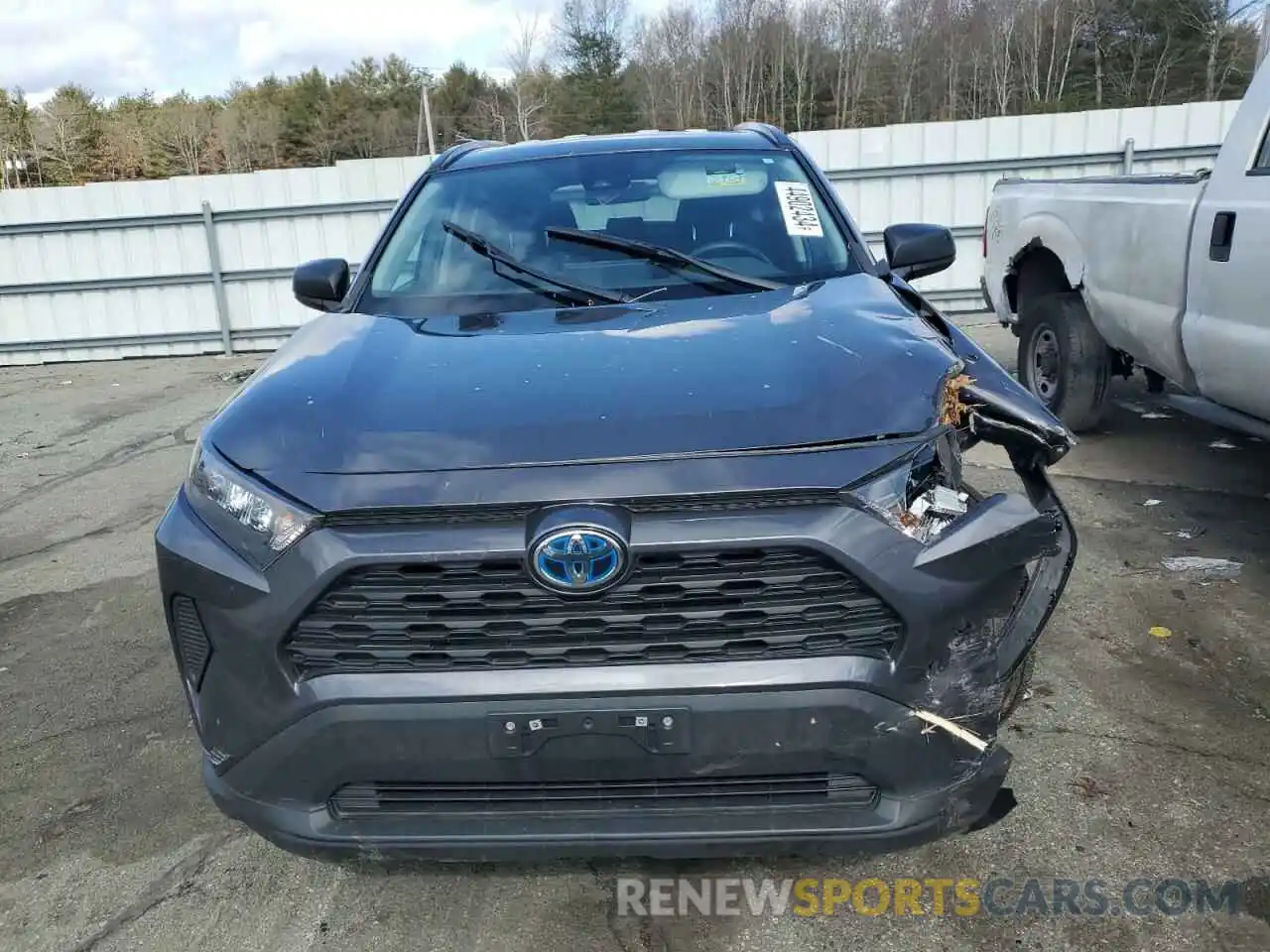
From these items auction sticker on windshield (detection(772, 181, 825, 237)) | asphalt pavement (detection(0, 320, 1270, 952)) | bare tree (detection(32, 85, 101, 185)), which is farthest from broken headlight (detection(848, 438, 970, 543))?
bare tree (detection(32, 85, 101, 185))

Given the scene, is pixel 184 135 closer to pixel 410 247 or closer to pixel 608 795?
pixel 410 247

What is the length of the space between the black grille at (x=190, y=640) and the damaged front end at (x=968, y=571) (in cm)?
129

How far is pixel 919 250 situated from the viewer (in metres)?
3.34

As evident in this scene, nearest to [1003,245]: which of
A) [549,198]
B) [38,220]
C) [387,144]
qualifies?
[549,198]

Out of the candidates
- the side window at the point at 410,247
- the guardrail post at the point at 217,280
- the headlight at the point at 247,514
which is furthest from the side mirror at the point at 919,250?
the guardrail post at the point at 217,280

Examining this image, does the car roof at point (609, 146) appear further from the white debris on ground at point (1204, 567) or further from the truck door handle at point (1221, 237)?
the white debris on ground at point (1204, 567)

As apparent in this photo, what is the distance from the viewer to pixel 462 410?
196cm

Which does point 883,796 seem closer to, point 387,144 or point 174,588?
point 174,588

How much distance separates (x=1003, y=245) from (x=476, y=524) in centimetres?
563

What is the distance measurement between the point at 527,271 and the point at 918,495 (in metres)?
1.55

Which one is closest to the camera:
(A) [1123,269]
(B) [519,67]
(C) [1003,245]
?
(A) [1123,269]

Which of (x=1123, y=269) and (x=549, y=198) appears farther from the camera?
(x=1123, y=269)

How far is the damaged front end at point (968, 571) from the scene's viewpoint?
1.75 m

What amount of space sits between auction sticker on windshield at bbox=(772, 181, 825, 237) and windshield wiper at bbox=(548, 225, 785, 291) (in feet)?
1.21
